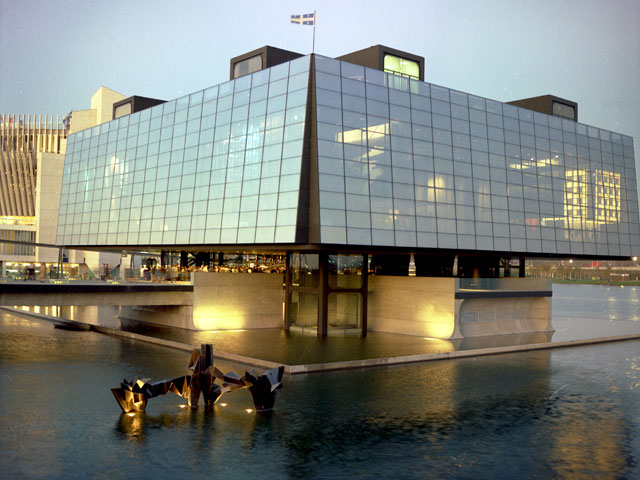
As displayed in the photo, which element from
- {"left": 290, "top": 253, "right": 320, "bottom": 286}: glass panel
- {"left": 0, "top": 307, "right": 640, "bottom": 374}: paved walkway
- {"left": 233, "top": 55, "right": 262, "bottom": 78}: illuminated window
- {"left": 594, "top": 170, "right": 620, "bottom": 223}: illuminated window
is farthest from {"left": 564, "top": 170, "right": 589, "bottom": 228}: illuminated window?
{"left": 233, "top": 55, "right": 262, "bottom": 78}: illuminated window

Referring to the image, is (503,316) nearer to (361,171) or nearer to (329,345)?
(361,171)

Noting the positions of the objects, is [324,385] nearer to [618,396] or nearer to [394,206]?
[618,396]

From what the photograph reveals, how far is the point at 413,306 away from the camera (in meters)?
45.4

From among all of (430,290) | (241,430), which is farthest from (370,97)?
(241,430)

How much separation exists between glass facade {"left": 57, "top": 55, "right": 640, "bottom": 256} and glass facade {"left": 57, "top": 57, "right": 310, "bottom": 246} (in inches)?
4.6

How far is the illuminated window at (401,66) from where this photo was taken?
46.8m

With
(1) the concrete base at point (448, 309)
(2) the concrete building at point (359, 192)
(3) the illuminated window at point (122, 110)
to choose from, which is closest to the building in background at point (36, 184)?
(3) the illuminated window at point (122, 110)

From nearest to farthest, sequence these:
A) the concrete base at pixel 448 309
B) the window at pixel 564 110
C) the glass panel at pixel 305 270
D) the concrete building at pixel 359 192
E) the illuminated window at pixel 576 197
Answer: the concrete building at pixel 359 192 < the concrete base at pixel 448 309 < the glass panel at pixel 305 270 < the illuminated window at pixel 576 197 < the window at pixel 564 110

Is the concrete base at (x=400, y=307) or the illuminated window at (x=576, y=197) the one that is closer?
the concrete base at (x=400, y=307)

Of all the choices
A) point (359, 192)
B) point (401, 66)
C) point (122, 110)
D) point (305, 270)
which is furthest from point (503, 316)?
point (122, 110)

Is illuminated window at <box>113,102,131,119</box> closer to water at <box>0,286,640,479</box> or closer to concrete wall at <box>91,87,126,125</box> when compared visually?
water at <box>0,286,640,479</box>

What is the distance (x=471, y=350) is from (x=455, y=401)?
13500 mm

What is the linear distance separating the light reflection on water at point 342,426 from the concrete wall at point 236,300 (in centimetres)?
1389

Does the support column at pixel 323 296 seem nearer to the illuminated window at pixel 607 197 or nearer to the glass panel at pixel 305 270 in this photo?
the glass panel at pixel 305 270
